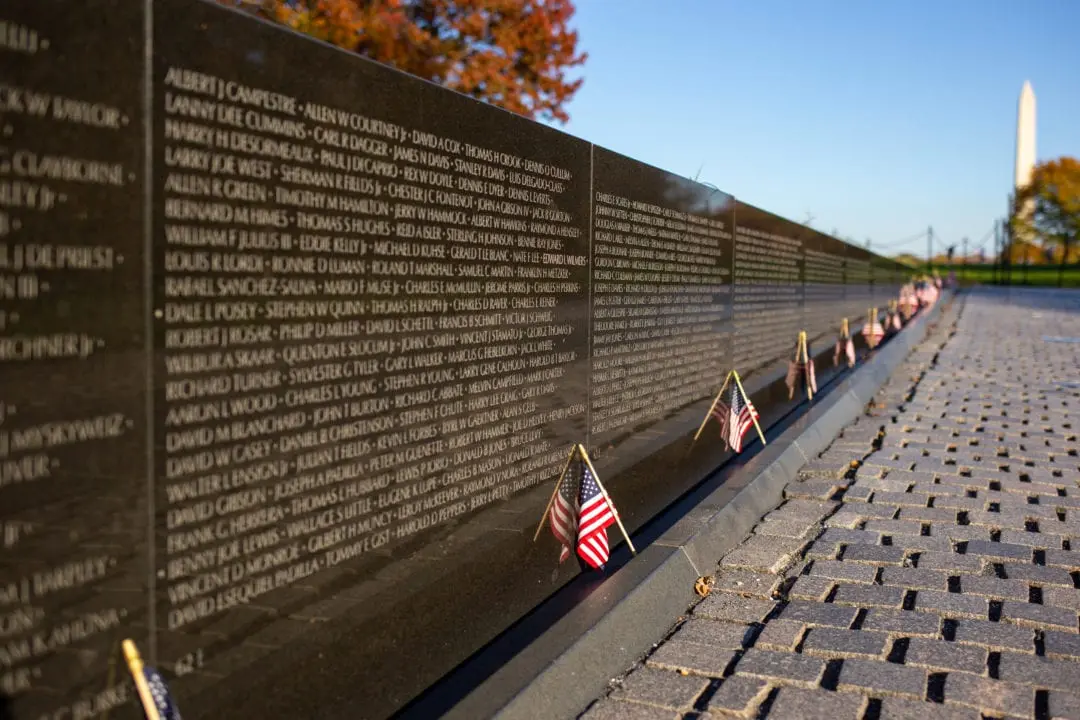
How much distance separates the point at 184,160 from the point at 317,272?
0.57m

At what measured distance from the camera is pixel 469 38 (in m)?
25.6

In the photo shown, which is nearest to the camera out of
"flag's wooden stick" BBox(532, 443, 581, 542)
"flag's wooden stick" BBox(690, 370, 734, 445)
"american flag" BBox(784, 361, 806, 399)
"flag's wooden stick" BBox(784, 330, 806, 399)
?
"flag's wooden stick" BBox(532, 443, 581, 542)

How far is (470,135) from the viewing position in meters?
3.87

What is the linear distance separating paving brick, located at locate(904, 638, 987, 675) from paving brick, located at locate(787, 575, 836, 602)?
691 mm

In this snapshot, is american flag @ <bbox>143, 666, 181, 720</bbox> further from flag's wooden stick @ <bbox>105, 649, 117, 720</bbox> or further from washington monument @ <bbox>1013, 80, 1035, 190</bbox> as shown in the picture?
washington monument @ <bbox>1013, 80, 1035, 190</bbox>

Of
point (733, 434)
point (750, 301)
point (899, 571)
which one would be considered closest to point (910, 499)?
point (733, 434)

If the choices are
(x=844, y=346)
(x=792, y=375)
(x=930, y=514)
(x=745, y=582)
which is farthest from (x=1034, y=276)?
(x=745, y=582)

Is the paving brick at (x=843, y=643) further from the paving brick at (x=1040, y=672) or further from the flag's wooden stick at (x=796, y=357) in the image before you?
the flag's wooden stick at (x=796, y=357)

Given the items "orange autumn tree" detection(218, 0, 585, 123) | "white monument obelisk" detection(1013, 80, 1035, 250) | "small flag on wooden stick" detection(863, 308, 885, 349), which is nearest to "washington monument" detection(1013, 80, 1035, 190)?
"white monument obelisk" detection(1013, 80, 1035, 250)

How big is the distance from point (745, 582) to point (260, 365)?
10.7 feet

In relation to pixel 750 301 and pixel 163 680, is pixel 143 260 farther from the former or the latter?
pixel 750 301

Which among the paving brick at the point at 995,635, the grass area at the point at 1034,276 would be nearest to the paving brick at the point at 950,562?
the paving brick at the point at 995,635

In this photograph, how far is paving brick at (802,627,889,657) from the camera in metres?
4.16

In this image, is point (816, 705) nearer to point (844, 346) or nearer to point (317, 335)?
point (317, 335)
